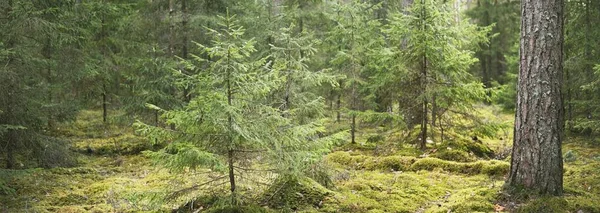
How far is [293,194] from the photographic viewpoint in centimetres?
685

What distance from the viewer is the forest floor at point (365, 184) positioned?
6.50 metres

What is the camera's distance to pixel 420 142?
1120cm

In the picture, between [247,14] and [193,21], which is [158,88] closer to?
[193,21]

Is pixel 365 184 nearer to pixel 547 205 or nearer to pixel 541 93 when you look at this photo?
pixel 547 205

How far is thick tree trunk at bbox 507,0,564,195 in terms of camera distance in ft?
20.6

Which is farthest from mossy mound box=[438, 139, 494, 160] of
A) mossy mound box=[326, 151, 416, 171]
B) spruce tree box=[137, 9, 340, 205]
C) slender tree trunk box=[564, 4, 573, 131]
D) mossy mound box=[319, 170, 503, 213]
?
spruce tree box=[137, 9, 340, 205]

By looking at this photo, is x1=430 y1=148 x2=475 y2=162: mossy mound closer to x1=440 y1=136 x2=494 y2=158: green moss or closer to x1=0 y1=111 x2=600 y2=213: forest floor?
x1=0 y1=111 x2=600 y2=213: forest floor

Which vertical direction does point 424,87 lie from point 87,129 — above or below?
above

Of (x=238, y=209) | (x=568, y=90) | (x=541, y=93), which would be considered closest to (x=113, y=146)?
(x=238, y=209)

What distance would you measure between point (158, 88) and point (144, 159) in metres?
2.51

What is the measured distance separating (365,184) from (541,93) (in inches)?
129

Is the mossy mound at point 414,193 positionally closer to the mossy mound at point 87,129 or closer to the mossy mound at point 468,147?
the mossy mound at point 468,147

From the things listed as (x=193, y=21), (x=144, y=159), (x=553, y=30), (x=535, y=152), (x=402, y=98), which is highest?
(x=193, y=21)

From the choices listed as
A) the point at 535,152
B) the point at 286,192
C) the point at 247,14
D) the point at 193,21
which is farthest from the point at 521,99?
the point at 247,14
